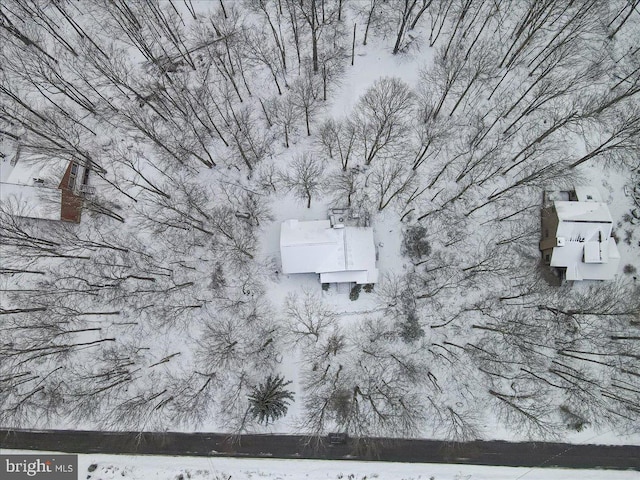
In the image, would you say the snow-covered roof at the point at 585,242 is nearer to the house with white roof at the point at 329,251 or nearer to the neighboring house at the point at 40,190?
the house with white roof at the point at 329,251

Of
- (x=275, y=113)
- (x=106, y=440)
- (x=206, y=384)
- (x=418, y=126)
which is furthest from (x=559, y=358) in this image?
(x=106, y=440)

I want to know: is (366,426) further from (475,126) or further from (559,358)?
(475,126)

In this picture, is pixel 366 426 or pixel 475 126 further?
pixel 475 126

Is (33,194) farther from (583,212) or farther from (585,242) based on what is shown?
(585,242)

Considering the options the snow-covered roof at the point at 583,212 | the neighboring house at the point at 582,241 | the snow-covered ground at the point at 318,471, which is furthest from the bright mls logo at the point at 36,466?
the snow-covered roof at the point at 583,212

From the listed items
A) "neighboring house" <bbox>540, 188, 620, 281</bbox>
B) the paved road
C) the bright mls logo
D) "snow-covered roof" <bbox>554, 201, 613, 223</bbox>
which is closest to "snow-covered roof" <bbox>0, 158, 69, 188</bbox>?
the paved road

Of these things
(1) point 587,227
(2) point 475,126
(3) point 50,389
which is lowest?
(3) point 50,389

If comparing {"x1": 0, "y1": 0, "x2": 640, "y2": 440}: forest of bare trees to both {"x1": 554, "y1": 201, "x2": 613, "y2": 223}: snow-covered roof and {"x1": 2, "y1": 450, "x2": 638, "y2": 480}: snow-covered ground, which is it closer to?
{"x1": 554, "y1": 201, "x2": 613, "y2": 223}: snow-covered roof

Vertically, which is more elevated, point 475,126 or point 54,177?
point 475,126
